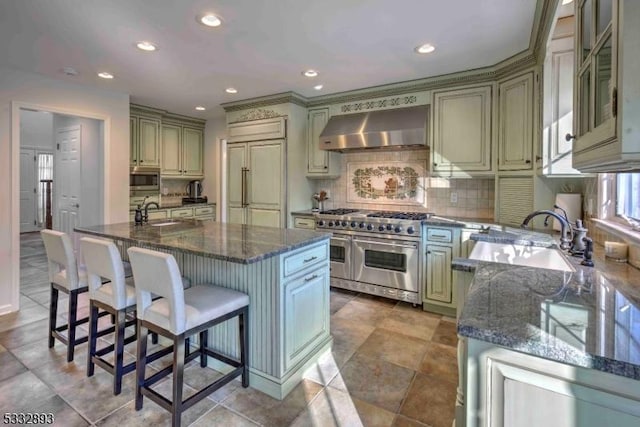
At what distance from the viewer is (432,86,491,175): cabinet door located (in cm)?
337

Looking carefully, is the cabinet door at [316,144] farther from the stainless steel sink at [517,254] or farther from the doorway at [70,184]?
the doorway at [70,184]

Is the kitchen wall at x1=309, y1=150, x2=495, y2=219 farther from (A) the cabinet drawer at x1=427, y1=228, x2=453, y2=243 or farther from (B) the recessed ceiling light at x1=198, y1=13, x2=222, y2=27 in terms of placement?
(B) the recessed ceiling light at x1=198, y1=13, x2=222, y2=27

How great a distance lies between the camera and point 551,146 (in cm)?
250

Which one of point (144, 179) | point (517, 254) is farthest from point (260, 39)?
point (144, 179)

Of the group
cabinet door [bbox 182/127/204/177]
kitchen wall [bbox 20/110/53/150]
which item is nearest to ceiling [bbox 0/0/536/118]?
cabinet door [bbox 182/127/204/177]

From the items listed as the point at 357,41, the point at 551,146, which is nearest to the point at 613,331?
the point at 551,146

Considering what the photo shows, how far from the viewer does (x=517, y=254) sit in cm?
235

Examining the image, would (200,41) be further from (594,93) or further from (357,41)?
(594,93)

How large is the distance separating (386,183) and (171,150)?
3601 mm

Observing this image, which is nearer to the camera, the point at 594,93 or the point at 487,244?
the point at 594,93

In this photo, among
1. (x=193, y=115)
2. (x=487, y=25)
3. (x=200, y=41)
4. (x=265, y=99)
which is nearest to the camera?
(x=487, y=25)

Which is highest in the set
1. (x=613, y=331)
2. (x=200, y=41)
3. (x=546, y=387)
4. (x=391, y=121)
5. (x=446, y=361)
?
(x=200, y=41)

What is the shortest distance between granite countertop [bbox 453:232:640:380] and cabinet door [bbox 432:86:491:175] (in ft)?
6.95

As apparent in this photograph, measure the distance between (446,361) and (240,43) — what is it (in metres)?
2.97
